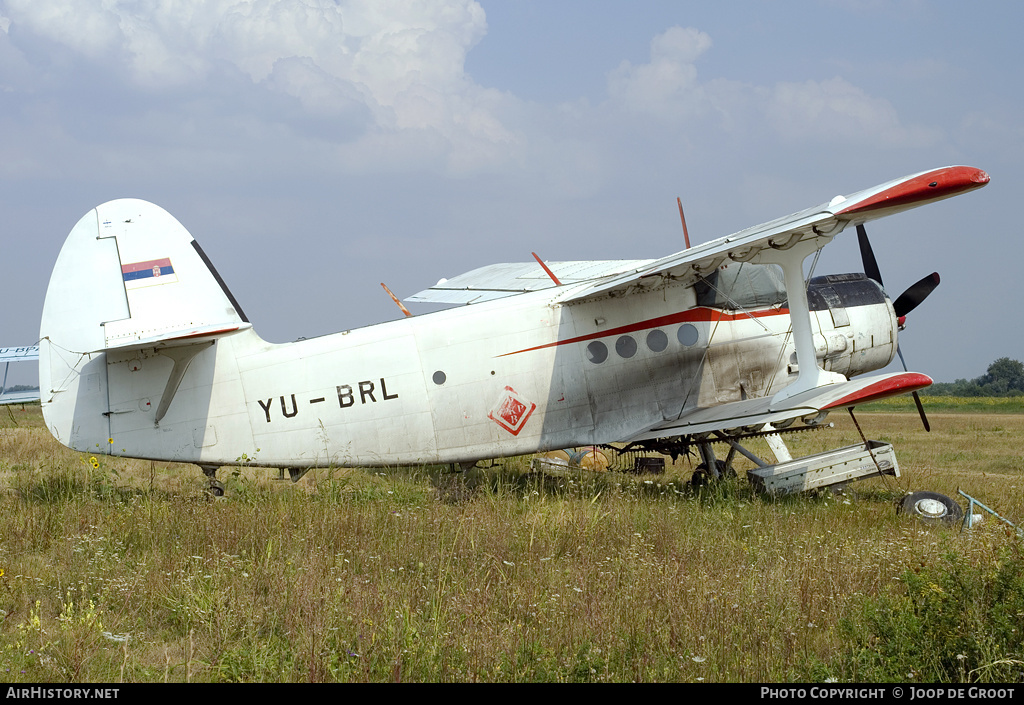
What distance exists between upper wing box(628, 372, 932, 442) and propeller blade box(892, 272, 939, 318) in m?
3.52

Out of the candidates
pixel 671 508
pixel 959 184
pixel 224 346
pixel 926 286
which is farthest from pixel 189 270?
pixel 926 286

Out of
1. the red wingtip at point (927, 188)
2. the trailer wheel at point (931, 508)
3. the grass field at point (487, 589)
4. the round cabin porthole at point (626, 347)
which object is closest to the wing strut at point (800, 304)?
the red wingtip at point (927, 188)

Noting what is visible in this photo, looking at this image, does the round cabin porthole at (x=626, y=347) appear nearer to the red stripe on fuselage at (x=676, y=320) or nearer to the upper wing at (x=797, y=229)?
the red stripe on fuselage at (x=676, y=320)

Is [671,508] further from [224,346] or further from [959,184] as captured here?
[224,346]

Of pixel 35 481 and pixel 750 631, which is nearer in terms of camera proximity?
pixel 750 631

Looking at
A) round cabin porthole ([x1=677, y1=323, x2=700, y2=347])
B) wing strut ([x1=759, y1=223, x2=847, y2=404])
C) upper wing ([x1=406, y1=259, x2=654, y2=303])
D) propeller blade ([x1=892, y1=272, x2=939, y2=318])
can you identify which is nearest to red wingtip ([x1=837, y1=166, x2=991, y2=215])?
wing strut ([x1=759, y1=223, x2=847, y2=404])

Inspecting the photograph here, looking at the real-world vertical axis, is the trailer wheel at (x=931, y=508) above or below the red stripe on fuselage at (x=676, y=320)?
below

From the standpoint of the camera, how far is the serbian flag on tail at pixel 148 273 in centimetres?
916

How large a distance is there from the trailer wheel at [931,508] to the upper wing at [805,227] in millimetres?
3038

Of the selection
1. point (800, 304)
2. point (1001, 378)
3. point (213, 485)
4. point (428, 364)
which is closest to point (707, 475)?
point (800, 304)

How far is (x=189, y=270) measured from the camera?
9422 millimetres

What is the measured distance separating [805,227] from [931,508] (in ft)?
10.9

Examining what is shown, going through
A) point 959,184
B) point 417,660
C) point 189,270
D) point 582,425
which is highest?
point 189,270

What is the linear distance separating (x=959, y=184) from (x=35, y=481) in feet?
36.1
